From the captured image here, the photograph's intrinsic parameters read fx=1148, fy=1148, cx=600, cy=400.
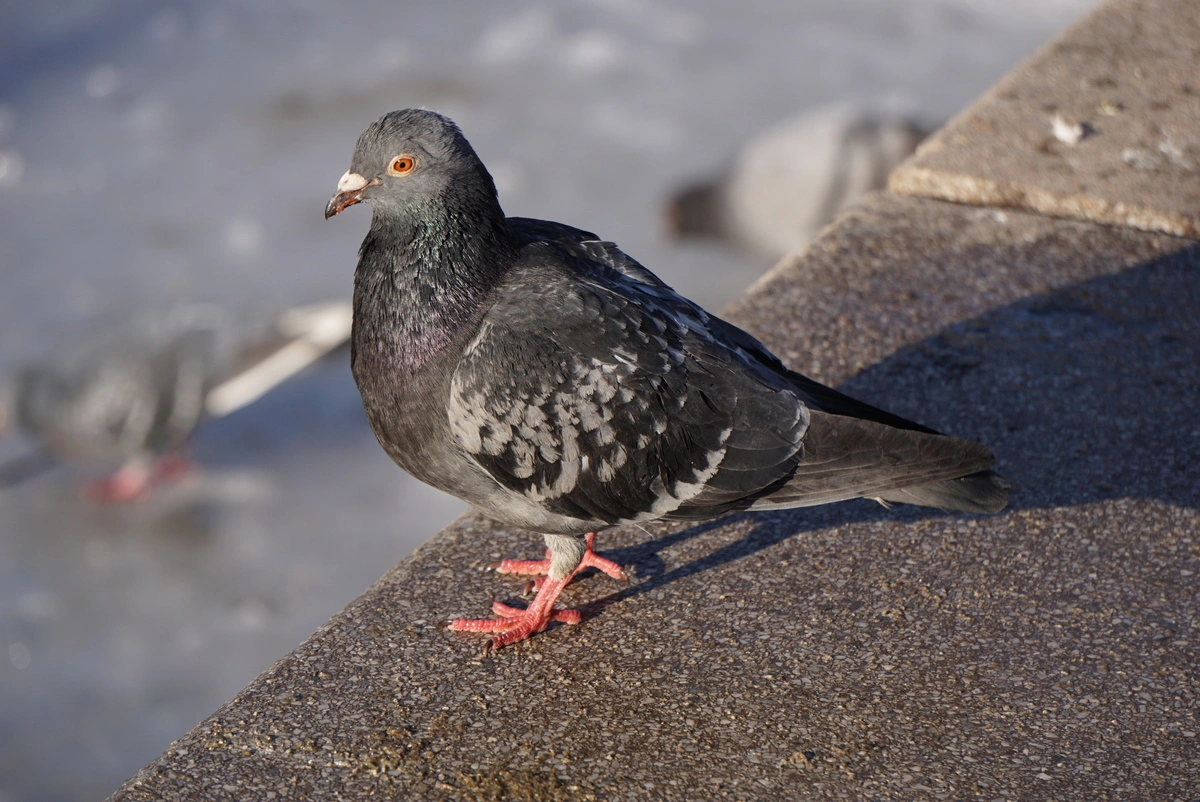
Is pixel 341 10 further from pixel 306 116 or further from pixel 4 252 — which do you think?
pixel 4 252

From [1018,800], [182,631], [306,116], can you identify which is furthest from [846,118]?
[1018,800]

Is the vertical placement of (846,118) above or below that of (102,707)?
above

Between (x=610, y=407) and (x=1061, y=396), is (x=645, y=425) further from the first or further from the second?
(x=1061, y=396)

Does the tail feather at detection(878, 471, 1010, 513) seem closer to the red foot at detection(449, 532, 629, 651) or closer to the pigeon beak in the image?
the red foot at detection(449, 532, 629, 651)

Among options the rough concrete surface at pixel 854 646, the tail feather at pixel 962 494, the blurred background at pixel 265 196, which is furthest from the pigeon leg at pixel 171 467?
the tail feather at pixel 962 494

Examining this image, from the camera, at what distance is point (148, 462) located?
7746 mm

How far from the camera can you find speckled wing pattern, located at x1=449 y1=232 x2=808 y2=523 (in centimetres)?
291

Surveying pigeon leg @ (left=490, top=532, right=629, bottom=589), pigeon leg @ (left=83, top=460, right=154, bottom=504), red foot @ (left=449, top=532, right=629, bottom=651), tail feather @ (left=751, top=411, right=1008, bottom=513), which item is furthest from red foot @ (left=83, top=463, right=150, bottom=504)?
tail feather @ (left=751, top=411, right=1008, bottom=513)

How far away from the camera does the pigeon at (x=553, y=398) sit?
2928 mm

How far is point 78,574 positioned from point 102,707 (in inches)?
46.0

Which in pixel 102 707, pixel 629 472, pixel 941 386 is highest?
pixel 629 472

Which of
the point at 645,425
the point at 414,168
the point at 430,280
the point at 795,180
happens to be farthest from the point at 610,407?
the point at 795,180

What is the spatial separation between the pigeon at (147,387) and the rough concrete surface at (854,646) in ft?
16.2

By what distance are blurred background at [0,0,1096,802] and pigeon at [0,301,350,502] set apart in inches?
7.3
